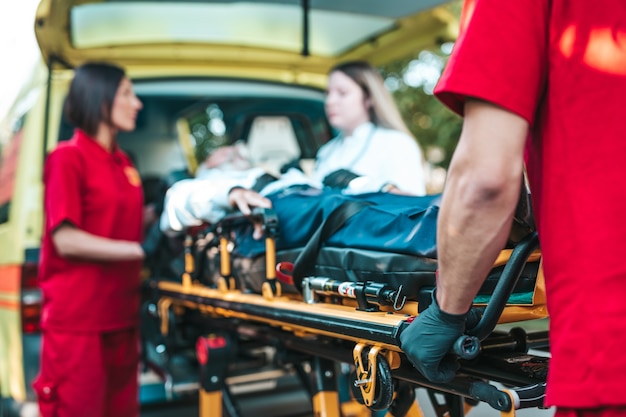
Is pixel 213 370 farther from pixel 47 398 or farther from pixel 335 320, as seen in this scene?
pixel 335 320

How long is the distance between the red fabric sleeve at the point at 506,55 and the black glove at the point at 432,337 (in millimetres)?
498

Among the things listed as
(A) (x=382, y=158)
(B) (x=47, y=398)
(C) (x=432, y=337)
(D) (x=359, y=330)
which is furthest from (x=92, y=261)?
(C) (x=432, y=337)

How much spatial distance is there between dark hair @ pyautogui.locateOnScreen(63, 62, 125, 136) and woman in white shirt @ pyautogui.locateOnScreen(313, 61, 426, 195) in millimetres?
1098

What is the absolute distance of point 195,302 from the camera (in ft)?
11.6

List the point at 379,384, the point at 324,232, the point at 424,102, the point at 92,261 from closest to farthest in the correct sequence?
the point at 379,384, the point at 324,232, the point at 92,261, the point at 424,102

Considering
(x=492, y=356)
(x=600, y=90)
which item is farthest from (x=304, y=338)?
(x=600, y=90)

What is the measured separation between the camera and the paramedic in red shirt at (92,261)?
334cm

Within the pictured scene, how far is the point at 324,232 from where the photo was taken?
8.71 feet

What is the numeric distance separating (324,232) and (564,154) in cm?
130

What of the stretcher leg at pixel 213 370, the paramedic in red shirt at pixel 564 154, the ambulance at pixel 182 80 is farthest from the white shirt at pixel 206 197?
the paramedic in red shirt at pixel 564 154

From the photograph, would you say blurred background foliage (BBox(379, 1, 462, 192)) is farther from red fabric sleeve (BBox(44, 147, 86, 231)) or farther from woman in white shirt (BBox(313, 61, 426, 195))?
red fabric sleeve (BBox(44, 147, 86, 231))

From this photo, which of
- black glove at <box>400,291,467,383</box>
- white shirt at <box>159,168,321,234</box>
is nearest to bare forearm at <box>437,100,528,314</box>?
black glove at <box>400,291,467,383</box>

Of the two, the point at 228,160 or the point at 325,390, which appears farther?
the point at 228,160

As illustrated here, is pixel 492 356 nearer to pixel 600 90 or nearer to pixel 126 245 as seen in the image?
pixel 600 90
